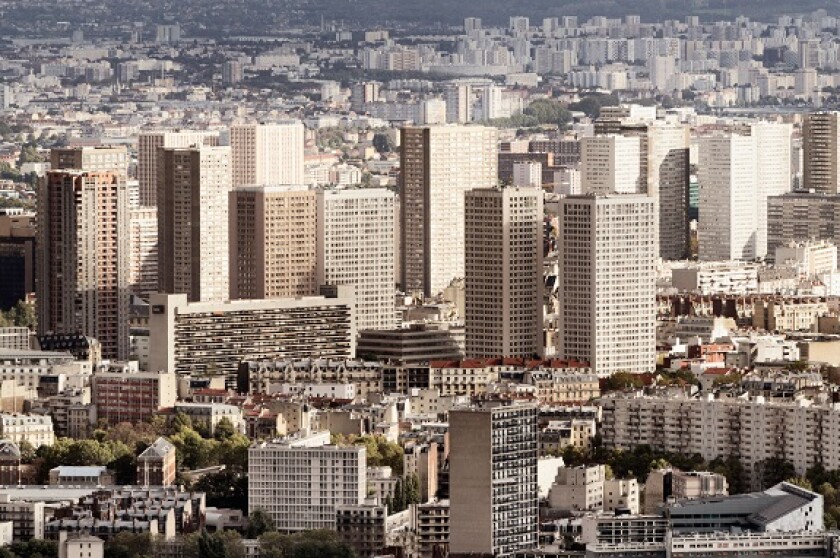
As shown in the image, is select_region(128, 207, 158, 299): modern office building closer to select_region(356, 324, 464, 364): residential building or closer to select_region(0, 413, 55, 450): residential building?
select_region(356, 324, 464, 364): residential building

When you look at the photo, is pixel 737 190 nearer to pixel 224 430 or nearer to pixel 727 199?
pixel 727 199

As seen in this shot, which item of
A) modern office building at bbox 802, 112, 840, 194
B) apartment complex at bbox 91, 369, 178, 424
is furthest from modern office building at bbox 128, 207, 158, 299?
modern office building at bbox 802, 112, 840, 194

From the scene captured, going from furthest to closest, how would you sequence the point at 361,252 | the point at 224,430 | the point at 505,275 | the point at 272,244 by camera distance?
the point at 361,252, the point at 272,244, the point at 505,275, the point at 224,430

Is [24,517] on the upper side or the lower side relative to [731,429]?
lower

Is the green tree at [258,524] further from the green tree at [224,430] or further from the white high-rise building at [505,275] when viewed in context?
the white high-rise building at [505,275]

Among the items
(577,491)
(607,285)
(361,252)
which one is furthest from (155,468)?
(361,252)

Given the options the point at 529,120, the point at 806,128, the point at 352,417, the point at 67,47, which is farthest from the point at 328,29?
the point at 352,417

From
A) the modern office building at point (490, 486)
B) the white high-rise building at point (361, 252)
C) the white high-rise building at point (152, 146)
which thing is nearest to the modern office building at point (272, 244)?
the white high-rise building at point (361, 252)
